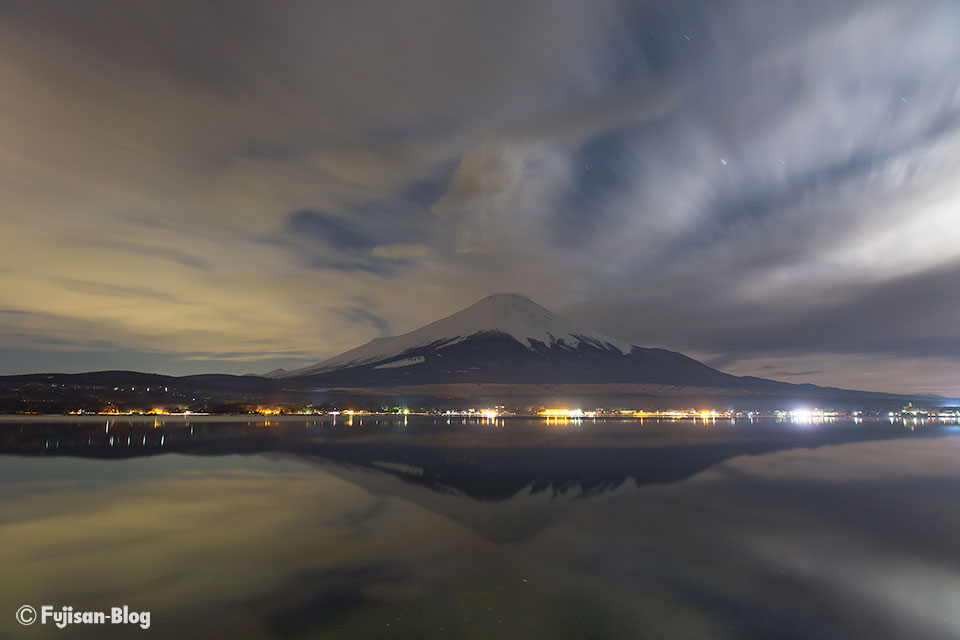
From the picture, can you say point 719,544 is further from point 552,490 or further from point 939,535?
point 552,490

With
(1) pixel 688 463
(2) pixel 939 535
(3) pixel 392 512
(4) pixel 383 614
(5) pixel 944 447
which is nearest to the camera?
(4) pixel 383 614

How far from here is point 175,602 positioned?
14.0 meters

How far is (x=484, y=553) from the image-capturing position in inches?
752

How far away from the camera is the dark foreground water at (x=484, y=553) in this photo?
42.5 ft

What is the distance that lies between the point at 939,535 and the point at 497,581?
69.3ft

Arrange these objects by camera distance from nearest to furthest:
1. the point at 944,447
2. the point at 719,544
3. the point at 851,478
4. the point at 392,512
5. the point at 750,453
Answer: the point at 719,544 → the point at 392,512 → the point at 851,478 → the point at 750,453 → the point at 944,447

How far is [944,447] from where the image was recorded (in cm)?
7231

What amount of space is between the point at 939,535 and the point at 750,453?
1571 inches

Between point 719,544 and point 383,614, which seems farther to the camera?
point 719,544

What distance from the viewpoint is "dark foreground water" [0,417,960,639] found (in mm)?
12961

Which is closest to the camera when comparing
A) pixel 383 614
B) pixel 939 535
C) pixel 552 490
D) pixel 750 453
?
pixel 383 614

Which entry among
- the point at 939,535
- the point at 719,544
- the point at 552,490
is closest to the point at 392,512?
the point at 552,490

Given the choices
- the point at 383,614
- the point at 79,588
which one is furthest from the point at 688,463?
the point at 79,588

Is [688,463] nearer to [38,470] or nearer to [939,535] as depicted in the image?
[939,535]
